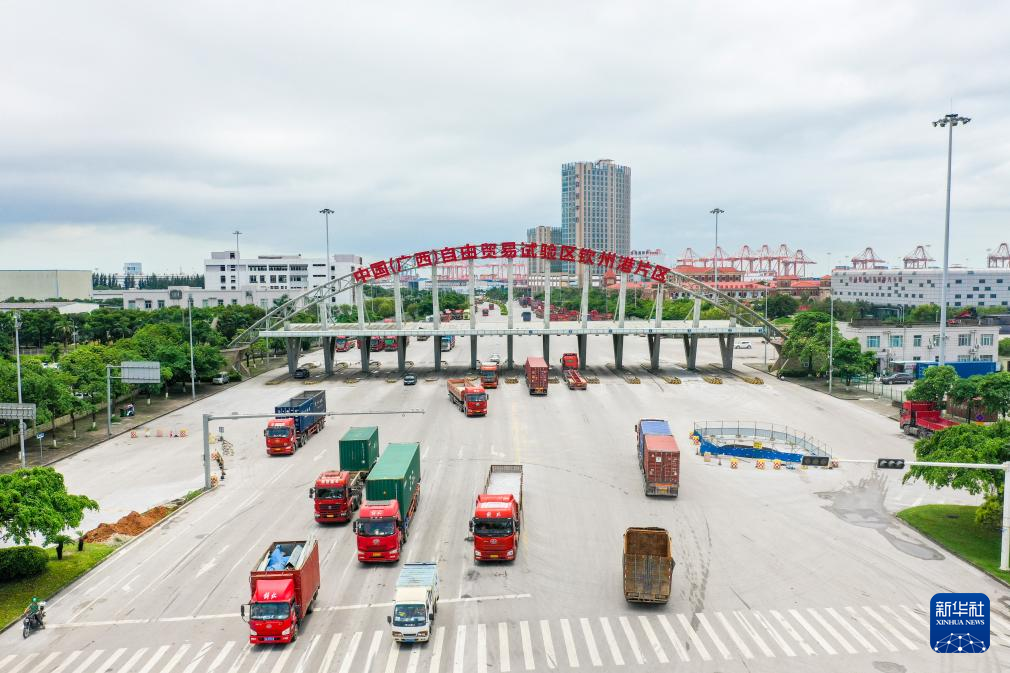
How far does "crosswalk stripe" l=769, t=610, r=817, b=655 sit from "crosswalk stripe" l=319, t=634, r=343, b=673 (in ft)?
52.5

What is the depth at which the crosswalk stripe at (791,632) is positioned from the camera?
22203 mm

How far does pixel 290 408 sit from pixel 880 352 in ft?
236

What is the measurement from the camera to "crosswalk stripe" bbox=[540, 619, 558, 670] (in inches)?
843

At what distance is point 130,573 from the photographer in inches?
1133

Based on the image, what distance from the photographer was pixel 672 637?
23.0 meters

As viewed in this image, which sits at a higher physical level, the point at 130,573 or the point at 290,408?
the point at 290,408

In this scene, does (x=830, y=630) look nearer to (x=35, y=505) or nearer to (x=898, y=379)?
(x=35, y=505)

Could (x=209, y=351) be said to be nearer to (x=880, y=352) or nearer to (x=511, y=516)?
(x=511, y=516)

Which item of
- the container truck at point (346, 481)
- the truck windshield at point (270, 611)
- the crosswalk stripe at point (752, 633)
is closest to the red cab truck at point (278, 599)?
the truck windshield at point (270, 611)

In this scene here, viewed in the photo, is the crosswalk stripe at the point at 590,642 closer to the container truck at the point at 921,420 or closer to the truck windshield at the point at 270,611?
the truck windshield at the point at 270,611

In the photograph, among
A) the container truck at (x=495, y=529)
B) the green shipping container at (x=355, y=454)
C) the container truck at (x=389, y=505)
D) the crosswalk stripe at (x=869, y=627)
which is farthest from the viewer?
the green shipping container at (x=355, y=454)

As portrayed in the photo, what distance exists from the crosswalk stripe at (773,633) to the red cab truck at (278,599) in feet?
55.1

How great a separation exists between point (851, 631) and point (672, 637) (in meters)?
6.54

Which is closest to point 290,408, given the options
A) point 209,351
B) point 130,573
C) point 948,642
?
point 130,573
